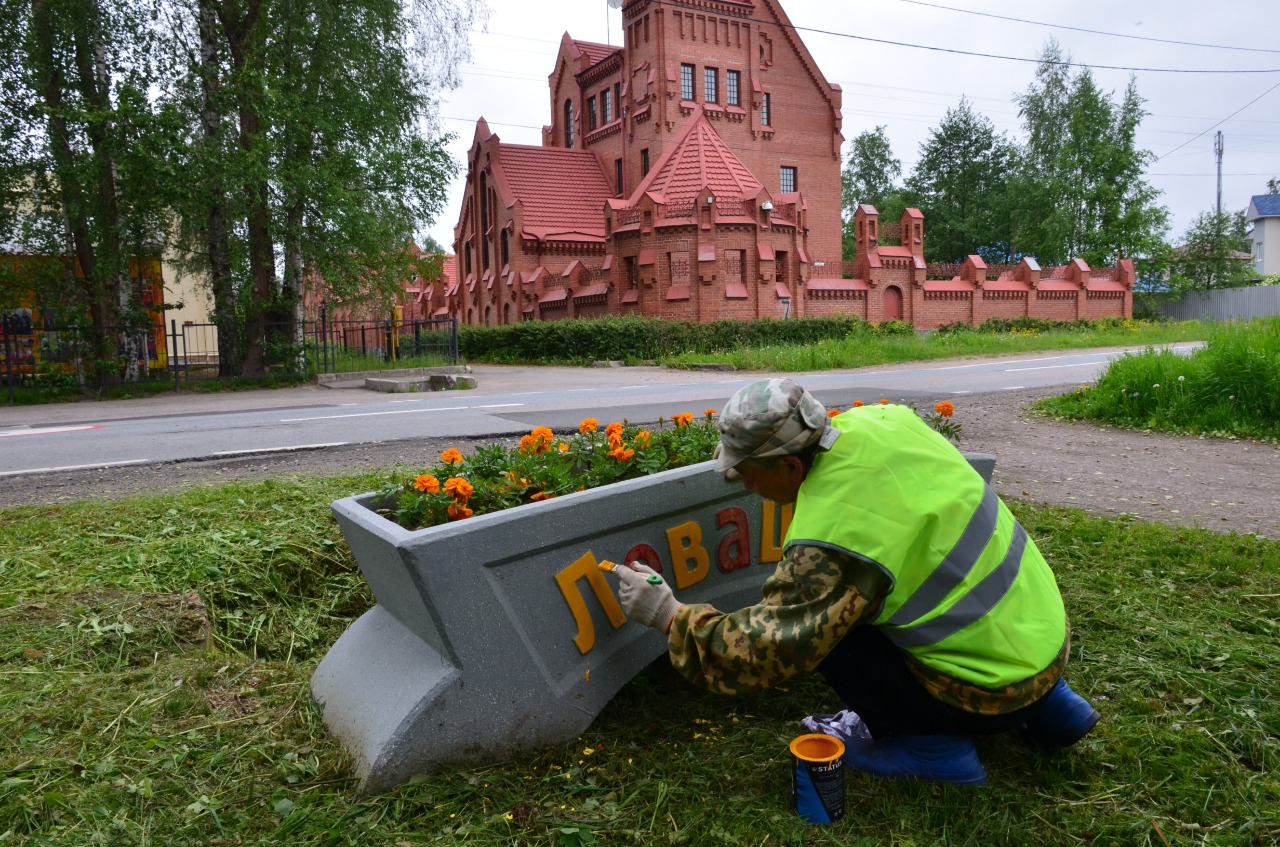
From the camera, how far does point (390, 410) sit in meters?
13.3

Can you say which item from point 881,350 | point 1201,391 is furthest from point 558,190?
point 1201,391

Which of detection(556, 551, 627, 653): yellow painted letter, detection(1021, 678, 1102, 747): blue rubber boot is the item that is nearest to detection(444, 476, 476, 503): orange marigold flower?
detection(556, 551, 627, 653): yellow painted letter

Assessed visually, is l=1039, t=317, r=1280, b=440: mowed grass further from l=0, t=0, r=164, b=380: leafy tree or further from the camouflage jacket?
l=0, t=0, r=164, b=380: leafy tree

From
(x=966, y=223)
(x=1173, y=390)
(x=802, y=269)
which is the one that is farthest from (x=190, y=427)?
(x=966, y=223)

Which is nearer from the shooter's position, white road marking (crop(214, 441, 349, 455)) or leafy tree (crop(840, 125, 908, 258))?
white road marking (crop(214, 441, 349, 455))

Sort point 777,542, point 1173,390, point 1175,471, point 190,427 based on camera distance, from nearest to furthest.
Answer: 1. point 777,542
2. point 1175,471
3. point 1173,390
4. point 190,427

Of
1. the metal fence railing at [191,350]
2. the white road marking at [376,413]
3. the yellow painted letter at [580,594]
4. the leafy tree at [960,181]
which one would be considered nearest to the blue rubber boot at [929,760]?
the yellow painted letter at [580,594]

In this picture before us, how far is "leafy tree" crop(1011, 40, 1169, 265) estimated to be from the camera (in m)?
50.1

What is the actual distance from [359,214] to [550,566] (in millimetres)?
18336

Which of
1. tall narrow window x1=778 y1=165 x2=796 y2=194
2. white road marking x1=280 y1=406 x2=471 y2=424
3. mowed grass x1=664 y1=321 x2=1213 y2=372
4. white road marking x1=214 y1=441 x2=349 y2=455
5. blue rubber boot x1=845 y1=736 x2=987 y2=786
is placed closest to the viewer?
blue rubber boot x1=845 y1=736 x2=987 y2=786

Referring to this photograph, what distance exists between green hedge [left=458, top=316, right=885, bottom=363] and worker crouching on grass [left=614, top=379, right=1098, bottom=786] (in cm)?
2370

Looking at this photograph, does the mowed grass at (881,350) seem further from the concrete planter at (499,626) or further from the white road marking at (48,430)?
the concrete planter at (499,626)

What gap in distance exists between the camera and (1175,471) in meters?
7.27

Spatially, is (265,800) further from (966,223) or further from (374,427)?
(966,223)
